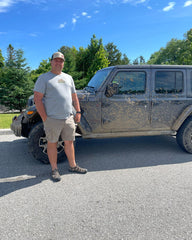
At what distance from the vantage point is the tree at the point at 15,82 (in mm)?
21312

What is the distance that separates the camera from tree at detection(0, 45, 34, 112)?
21312 mm

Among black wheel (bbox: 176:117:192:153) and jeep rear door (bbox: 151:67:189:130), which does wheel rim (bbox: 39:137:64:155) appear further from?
black wheel (bbox: 176:117:192:153)

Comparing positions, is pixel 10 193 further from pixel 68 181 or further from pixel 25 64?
pixel 25 64

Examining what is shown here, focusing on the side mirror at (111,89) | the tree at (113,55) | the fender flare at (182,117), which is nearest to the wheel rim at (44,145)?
the side mirror at (111,89)

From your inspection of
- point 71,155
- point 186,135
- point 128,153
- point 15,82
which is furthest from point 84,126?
point 15,82

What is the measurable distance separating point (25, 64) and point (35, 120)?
21.0 m

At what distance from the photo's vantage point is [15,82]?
71.3ft

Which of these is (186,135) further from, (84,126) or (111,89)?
(84,126)

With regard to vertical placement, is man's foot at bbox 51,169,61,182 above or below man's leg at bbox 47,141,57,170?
below

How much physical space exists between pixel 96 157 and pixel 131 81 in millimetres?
1740

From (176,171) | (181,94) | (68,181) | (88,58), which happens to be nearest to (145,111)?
(181,94)

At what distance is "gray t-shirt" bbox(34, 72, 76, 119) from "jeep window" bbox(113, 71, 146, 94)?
1.26 metres

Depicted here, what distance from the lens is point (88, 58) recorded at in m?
28.9

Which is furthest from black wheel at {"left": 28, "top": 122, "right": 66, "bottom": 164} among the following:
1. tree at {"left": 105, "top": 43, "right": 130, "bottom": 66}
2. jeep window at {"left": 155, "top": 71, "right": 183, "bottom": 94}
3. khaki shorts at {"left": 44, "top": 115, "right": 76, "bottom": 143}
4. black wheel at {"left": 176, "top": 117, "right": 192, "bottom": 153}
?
tree at {"left": 105, "top": 43, "right": 130, "bottom": 66}
